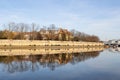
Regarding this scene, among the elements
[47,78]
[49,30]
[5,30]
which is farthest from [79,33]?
[47,78]

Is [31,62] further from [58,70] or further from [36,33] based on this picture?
[36,33]

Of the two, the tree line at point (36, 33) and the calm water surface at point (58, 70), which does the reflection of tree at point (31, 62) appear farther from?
the tree line at point (36, 33)

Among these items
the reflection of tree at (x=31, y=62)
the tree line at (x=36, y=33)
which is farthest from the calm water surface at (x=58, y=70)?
the tree line at (x=36, y=33)

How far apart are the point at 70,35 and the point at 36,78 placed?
82039 millimetres

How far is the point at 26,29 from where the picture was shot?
78.2 meters

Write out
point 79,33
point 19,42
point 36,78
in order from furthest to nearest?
point 79,33
point 19,42
point 36,78

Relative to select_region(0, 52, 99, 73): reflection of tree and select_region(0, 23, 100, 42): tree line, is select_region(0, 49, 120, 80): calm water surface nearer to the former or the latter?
select_region(0, 52, 99, 73): reflection of tree

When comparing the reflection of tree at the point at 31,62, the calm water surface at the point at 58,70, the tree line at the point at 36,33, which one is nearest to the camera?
the calm water surface at the point at 58,70

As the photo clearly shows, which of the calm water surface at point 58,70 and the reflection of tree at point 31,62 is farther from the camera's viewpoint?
the reflection of tree at point 31,62

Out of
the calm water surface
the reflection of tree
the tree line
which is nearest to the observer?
the calm water surface

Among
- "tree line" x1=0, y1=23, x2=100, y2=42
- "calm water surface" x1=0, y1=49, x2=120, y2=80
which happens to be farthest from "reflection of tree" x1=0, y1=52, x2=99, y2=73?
"tree line" x1=0, y1=23, x2=100, y2=42

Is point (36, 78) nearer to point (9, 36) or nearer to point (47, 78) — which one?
point (47, 78)

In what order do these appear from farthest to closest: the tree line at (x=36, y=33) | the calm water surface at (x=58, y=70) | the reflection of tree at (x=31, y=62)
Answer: the tree line at (x=36, y=33) < the reflection of tree at (x=31, y=62) < the calm water surface at (x=58, y=70)

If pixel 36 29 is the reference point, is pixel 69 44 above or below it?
below
